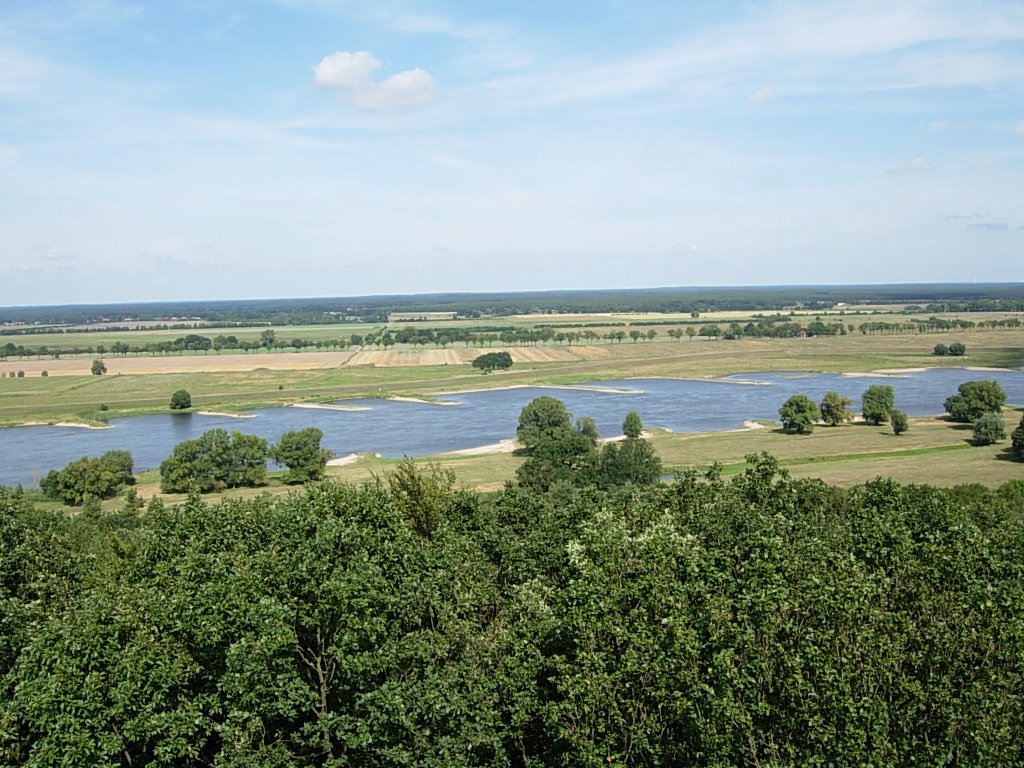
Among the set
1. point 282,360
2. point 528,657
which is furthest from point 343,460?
point 282,360

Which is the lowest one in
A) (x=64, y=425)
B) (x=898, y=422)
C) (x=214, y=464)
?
(x=64, y=425)

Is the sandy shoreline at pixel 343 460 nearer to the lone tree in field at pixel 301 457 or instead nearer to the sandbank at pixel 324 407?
the lone tree in field at pixel 301 457

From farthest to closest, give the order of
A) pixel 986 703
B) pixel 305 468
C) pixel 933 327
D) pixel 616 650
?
1. pixel 933 327
2. pixel 305 468
3. pixel 616 650
4. pixel 986 703

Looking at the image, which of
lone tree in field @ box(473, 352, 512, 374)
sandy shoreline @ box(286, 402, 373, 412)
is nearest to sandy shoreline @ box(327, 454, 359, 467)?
sandy shoreline @ box(286, 402, 373, 412)

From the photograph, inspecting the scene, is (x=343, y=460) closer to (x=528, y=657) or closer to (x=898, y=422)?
(x=898, y=422)

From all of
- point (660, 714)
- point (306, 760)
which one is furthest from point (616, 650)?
point (306, 760)

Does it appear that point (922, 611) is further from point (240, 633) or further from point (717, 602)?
point (240, 633)
